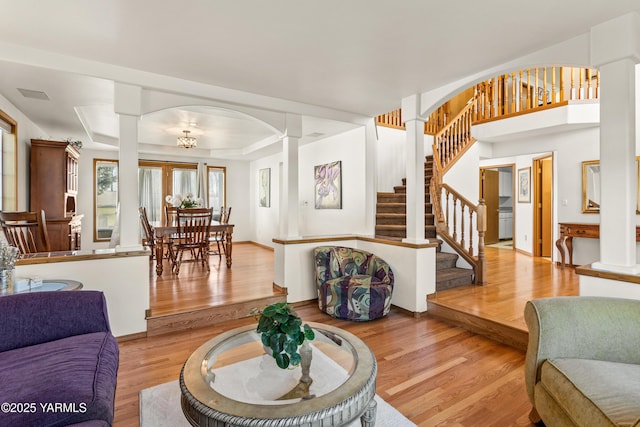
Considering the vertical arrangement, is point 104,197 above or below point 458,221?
above

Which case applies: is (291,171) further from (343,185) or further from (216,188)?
(216,188)

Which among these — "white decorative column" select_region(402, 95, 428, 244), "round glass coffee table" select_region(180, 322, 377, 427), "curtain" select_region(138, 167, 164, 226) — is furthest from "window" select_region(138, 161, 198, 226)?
"round glass coffee table" select_region(180, 322, 377, 427)

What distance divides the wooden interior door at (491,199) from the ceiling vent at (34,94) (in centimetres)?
797

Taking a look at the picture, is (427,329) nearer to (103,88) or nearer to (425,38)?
(425,38)

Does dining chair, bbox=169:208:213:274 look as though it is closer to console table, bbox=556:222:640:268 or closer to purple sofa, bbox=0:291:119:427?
purple sofa, bbox=0:291:119:427

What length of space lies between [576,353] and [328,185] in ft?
14.3

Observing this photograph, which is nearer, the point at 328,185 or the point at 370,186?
the point at 370,186

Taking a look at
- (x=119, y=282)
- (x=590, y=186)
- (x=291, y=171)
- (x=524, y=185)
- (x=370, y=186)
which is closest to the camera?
(x=119, y=282)

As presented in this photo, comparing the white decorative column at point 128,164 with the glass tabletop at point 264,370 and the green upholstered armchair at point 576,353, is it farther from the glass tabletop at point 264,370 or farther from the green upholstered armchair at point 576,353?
the green upholstered armchair at point 576,353

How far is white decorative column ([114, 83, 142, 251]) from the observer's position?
2.93 m

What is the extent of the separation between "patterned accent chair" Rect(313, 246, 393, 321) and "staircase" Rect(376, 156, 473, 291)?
1.77 feet

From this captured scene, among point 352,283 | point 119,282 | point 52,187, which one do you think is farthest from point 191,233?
point 352,283

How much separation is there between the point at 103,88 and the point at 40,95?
0.83 m

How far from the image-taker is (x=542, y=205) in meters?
6.30
